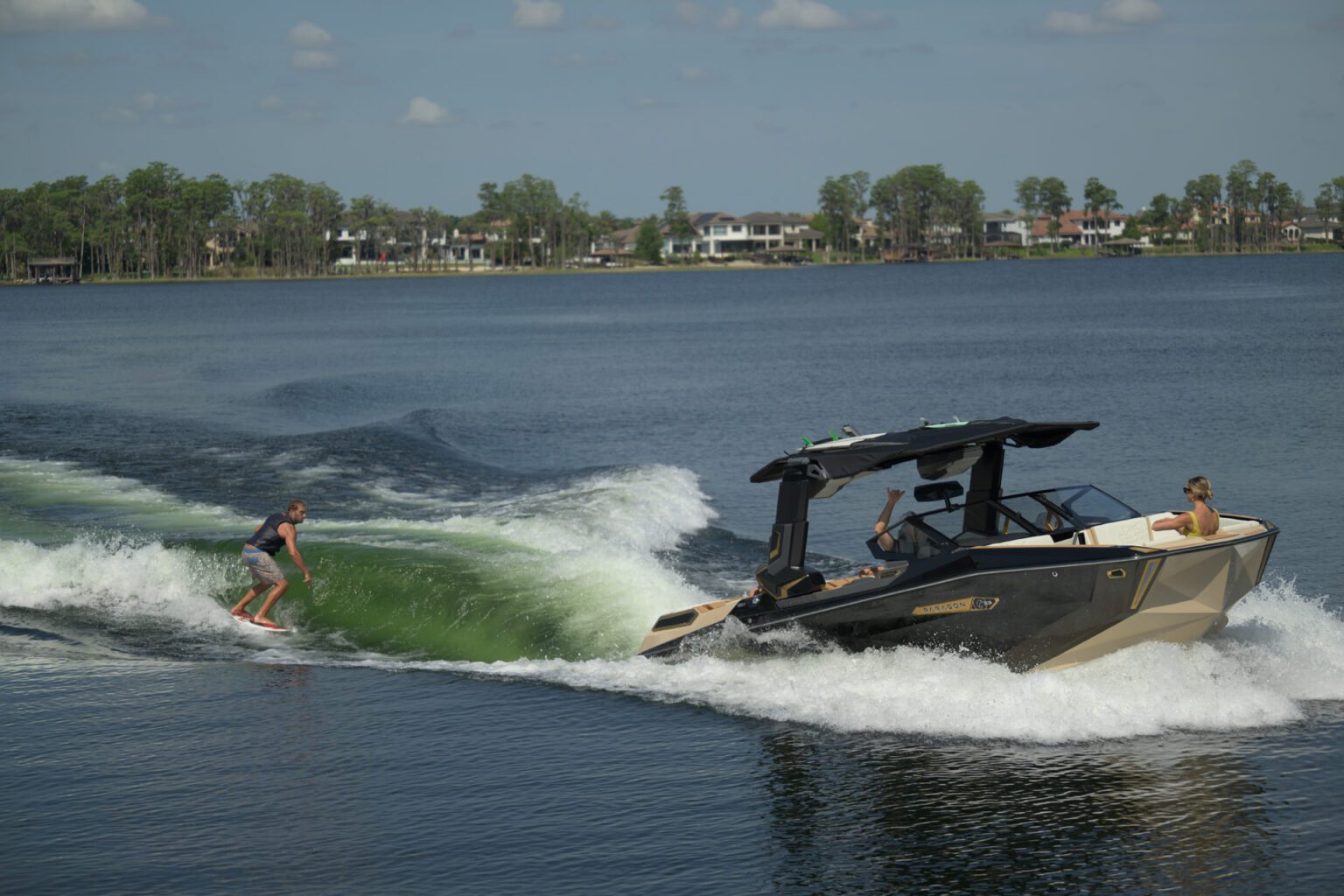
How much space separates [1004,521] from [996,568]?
92 centimetres

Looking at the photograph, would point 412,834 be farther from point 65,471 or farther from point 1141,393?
point 1141,393

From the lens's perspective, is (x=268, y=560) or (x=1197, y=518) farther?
(x=268, y=560)

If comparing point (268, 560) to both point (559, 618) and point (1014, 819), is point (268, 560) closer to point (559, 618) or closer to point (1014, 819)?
point (559, 618)

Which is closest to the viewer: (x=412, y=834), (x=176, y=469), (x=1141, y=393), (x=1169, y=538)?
(x=412, y=834)

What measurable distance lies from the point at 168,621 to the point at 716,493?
1222 centimetres

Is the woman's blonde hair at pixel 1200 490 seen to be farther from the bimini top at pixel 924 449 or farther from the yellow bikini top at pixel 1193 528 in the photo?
the bimini top at pixel 924 449

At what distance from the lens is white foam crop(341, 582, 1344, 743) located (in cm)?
1398

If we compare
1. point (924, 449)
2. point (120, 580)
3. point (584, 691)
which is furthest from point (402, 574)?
point (924, 449)

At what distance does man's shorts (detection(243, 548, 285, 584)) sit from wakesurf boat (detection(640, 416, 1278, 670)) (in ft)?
21.6

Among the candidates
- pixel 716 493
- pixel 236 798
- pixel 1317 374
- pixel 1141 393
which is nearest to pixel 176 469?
pixel 716 493

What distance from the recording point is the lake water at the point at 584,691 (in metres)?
11.6

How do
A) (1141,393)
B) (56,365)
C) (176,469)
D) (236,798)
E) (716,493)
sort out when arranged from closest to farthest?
1. (236,798)
2. (716,493)
3. (176,469)
4. (1141,393)
5. (56,365)

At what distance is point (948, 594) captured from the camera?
47.2 feet

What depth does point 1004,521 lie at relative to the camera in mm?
14953
